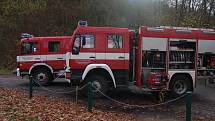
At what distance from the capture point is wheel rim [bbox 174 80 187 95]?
701 inches

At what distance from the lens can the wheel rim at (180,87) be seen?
58.4ft

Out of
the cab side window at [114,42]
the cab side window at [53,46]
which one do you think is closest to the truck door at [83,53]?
the cab side window at [114,42]

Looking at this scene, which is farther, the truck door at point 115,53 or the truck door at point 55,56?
the truck door at point 55,56

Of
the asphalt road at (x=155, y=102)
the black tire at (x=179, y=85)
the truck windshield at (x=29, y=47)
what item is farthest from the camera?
the truck windshield at (x=29, y=47)

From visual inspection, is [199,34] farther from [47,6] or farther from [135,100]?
[47,6]

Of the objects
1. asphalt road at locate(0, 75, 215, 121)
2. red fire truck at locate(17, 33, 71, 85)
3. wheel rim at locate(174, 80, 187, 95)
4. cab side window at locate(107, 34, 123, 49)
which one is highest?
cab side window at locate(107, 34, 123, 49)

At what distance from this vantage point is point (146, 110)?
1446 cm

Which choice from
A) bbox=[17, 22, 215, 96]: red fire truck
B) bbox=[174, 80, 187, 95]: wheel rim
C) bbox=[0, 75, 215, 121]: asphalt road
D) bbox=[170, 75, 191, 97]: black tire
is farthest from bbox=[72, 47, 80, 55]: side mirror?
bbox=[174, 80, 187, 95]: wheel rim

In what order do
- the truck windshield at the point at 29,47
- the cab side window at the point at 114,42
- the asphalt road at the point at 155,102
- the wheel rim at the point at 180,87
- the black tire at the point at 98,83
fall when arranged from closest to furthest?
the asphalt road at the point at 155,102 < the black tire at the point at 98,83 < the cab side window at the point at 114,42 < the wheel rim at the point at 180,87 < the truck windshield at the point at 29,47

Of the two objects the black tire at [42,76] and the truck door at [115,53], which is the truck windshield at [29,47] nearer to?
the black tire at [42,76]

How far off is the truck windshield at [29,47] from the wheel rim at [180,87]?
8.25 m

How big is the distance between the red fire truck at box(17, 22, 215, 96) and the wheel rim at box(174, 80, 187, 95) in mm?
107

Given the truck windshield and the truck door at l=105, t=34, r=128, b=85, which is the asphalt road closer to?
the truck door at l=105, t=34, r=128, b=85

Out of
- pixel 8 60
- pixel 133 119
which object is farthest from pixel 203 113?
pixel 8 60
